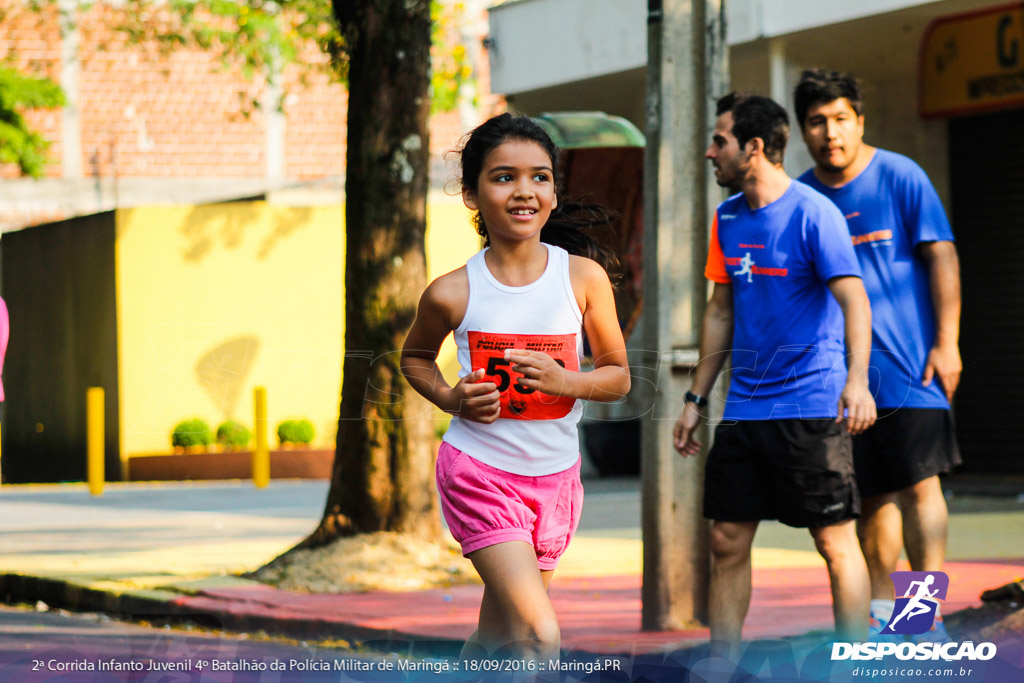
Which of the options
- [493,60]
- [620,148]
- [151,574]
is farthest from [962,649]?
[493,60]

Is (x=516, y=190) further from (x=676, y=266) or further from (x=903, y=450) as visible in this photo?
(x=676, y=266)

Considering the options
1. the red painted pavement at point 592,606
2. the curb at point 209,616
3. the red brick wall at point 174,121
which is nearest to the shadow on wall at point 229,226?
the curb at point 209,616

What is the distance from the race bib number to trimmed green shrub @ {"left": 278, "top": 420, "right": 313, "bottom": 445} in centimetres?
1456

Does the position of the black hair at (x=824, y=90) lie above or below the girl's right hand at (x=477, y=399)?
above

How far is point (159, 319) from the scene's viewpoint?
700 inches

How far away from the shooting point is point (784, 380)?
4816mm

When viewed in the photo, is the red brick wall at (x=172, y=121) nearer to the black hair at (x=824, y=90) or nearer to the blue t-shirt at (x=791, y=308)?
the black hair at (x=824, y=90)

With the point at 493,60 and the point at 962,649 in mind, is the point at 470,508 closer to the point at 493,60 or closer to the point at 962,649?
the point at 962,649

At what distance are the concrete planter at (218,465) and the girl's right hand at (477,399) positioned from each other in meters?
14.0

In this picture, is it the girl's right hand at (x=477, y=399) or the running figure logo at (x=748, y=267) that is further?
the running figure logo at (x=748, y=267)

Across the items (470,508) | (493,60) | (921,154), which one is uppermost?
(493,60)

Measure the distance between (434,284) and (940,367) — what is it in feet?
7.70

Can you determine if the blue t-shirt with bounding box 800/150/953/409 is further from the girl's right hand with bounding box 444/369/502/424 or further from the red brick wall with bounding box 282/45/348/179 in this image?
the red brick wall with bounding box 282/45/348/179

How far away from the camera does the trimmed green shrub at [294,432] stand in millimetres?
18062
